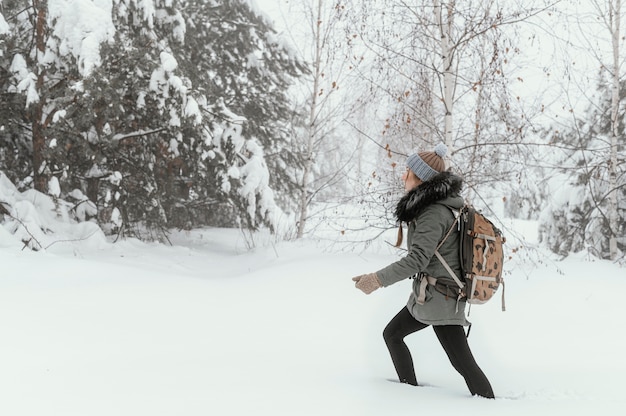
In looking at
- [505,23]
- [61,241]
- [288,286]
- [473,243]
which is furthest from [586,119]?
[61,241]

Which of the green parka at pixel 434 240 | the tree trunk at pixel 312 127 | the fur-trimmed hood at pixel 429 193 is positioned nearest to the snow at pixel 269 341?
the green parka at pixel 434 240

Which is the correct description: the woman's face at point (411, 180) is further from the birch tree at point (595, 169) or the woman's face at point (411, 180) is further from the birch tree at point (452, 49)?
the birch tree at point (595, 169)

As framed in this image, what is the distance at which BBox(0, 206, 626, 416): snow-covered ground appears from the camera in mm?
2588

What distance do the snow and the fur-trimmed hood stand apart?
1.09m

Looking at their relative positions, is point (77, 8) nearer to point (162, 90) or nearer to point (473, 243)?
point (162, 90)

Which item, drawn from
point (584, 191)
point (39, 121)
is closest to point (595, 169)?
point (584, 191)

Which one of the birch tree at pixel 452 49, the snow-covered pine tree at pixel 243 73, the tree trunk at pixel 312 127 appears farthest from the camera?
the tree trunk at pixel 312 127

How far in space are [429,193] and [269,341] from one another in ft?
7.17

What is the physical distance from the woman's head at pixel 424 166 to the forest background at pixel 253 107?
267 cm

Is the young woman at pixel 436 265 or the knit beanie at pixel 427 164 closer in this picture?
the young woman at pixel 436 265

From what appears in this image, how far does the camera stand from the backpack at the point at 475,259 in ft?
9.05

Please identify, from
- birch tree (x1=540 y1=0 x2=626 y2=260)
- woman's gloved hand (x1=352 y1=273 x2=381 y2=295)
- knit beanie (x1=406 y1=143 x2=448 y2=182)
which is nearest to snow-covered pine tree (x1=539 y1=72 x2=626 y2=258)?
birch tree (x1=540 y1=0 x2=626 y2=260)

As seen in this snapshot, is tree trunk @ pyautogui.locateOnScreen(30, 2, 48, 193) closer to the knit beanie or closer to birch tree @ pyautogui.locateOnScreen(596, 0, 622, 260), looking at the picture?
the knit beanie

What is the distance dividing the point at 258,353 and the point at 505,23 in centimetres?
482
